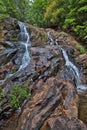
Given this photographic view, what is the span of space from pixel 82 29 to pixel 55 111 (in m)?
14.0

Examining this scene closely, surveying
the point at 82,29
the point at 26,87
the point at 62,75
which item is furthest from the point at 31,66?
the point at 82,29

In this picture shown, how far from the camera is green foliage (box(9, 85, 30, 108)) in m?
8.70

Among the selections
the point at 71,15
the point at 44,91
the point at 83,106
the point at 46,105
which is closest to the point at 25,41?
the point at 71,15

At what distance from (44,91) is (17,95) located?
1188 mm

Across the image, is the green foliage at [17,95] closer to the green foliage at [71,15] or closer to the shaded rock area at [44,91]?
the shaded rock area at [44,91]

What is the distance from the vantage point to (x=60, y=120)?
20.9ft

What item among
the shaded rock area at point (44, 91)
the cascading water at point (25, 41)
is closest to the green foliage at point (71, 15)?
the shaded rock area at point (44, 91)

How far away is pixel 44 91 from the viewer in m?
9.37

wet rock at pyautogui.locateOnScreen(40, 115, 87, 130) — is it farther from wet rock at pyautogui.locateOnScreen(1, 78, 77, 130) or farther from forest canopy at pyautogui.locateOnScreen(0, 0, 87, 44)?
forest canopy at pyautogui.locateOnScreen(0, 0, 87, 44)

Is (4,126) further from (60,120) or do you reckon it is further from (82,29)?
(82,29)

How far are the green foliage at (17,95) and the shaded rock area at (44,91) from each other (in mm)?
166

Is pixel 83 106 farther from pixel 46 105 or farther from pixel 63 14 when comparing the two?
pixel 63 14

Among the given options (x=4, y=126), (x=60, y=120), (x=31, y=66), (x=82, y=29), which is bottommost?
(x=4, y=126)

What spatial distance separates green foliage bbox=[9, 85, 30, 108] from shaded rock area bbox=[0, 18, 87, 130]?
17cm
